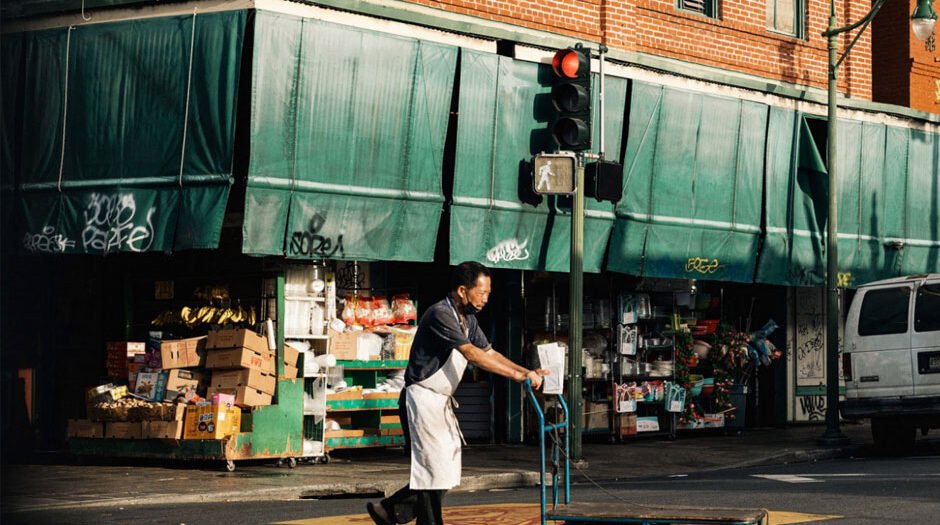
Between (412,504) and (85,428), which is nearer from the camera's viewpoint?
(412,504)

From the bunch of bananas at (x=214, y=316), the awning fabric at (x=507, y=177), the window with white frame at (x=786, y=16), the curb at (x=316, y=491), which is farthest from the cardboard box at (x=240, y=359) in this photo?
the window with white frame at (x=786, y=16)

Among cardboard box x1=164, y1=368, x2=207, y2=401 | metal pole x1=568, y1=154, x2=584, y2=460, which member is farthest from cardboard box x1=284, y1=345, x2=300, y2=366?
metal pole x1=568, y1=154, x2=584, y2=460

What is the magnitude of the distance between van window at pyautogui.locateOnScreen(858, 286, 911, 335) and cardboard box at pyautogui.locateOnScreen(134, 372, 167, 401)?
884 cm

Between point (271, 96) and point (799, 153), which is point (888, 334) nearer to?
point (799, 153)

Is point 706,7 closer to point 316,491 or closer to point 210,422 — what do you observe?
point 210,422

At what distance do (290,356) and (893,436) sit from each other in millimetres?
8041

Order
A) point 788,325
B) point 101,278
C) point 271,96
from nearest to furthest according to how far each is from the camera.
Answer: point 271,96
point 101,278
point 788,325

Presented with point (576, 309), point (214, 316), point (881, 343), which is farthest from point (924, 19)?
point (214, 316)

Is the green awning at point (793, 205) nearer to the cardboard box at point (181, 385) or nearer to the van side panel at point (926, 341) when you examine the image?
the van side panel at point (926, 341)

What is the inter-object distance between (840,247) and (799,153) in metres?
1.68

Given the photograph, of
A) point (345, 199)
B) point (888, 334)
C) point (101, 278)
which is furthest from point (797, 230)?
point (101, 278)

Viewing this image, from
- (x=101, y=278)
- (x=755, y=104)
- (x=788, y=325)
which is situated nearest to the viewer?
(x=101, y=278)

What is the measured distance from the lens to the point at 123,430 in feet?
50.3

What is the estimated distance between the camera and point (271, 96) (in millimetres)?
14719
